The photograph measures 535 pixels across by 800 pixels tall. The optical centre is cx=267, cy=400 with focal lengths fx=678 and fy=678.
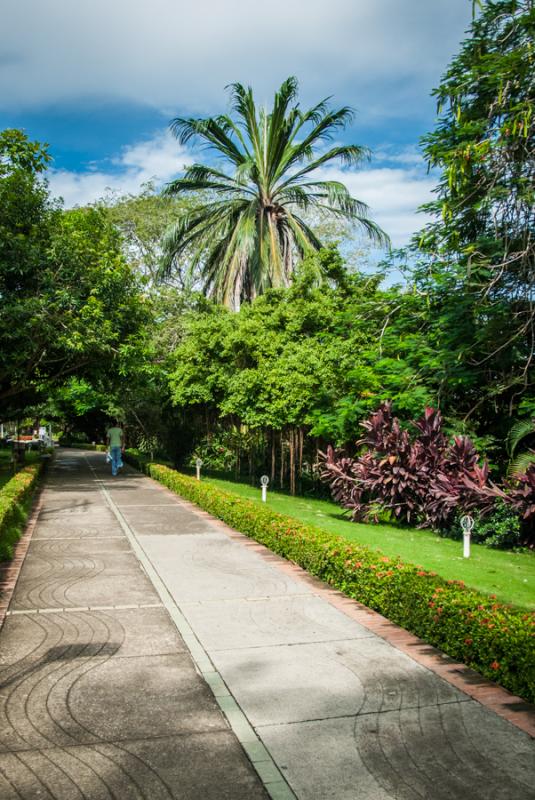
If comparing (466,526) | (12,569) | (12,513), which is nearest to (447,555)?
(466,526)

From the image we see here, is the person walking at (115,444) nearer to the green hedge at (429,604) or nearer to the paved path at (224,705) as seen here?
the green hedge at (429,604)

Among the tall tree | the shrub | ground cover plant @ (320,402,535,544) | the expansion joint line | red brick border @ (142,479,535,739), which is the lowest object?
the expansion joint line

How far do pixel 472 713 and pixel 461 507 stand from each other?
25.5ft

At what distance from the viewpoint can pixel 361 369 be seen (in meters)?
15.7

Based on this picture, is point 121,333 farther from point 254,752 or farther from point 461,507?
point 254,752

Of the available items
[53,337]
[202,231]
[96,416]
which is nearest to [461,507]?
[53,337]

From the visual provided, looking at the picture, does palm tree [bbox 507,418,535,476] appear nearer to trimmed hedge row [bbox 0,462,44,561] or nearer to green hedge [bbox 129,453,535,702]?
green hedge [bbox 129,453,535,702]

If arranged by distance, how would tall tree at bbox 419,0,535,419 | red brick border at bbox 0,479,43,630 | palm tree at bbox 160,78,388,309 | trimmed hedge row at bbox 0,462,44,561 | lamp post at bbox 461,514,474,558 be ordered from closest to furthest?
red brick border at bbox 0,479,43,630 < lamp post at bbox 461,514,474,558 < trimmed hedge row at bbox 0,462,44,561 < tall tree at bbox 419,0,535,419 < palm tree at bbox 160,78,388,309

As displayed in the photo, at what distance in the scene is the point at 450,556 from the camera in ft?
34.1

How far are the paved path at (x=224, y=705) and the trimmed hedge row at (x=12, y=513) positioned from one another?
163 centimetres

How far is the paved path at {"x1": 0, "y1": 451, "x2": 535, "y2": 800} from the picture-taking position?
12.3ft

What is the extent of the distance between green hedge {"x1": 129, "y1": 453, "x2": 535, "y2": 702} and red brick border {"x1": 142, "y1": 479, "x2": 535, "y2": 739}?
0.24 feet

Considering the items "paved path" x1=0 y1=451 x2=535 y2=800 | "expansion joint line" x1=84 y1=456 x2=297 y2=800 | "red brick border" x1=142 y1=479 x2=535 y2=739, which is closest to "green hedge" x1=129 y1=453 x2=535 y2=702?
"red brick border" x1=142 y1=479 x2=535 y2=739

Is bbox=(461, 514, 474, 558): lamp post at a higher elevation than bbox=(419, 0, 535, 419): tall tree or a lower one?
lower
